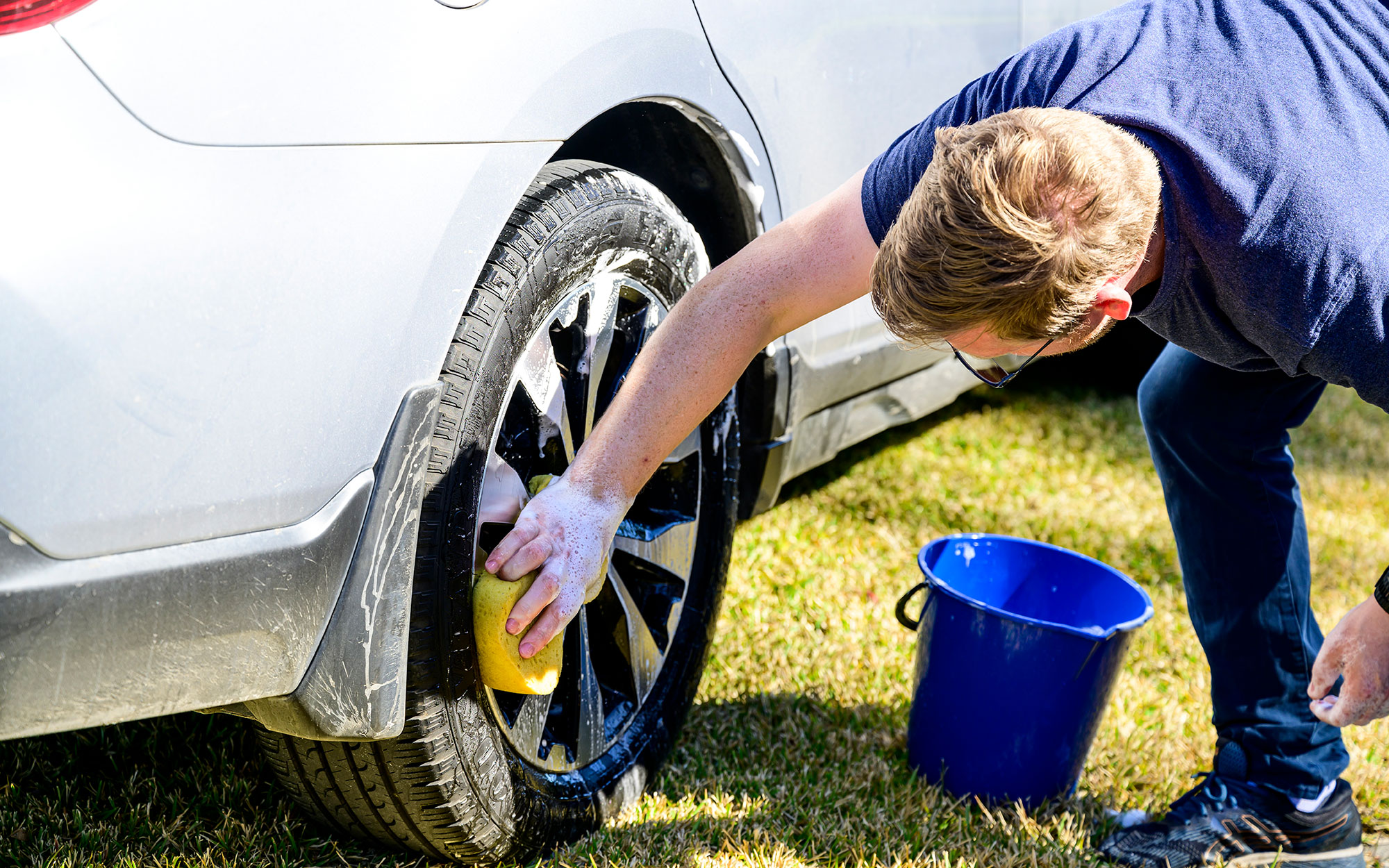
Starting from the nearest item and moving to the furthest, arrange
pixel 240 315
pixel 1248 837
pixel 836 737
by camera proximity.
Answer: pixel 240 315 → pixel 1248 837 → pixel 836 737

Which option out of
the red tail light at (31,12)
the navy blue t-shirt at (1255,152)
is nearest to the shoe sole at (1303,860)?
the navy blue t-shirt at (1255,152)

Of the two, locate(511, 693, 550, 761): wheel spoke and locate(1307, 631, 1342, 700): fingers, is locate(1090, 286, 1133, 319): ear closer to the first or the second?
locate(1307, 631, 1342, 700): fingers

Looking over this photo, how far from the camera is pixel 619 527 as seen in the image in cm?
171

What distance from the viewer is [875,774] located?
80.7 inches

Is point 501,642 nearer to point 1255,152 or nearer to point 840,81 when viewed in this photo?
point 1255,152

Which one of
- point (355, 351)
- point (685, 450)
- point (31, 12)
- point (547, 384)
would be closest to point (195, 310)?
point (355, 351)

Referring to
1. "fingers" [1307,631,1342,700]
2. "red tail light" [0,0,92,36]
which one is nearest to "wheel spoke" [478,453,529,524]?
"red tail light" [0,0,92,36]

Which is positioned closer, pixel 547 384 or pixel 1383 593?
pixel 1383 593

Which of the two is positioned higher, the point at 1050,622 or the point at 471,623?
the point at 471,623

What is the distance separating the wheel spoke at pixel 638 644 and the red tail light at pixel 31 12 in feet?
3.48

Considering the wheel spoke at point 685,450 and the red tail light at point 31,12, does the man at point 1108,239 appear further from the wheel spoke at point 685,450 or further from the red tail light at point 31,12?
the red tail light at point 31,12

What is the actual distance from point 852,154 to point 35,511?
5.15ft

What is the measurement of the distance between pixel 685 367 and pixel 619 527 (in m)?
0.35

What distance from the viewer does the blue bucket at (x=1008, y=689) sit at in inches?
74.6
